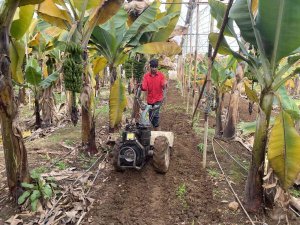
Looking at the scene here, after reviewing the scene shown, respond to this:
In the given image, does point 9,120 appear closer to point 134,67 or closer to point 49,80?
point 49,80

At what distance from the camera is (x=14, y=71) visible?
530 centimetres

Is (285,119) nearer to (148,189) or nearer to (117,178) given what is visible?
(148,189)

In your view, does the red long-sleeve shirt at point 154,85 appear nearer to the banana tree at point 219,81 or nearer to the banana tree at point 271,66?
the banana tree at point 219,81

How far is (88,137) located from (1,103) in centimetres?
297

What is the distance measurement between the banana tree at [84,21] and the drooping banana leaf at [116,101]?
4.31 ft

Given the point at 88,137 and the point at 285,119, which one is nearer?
the point at 285,119

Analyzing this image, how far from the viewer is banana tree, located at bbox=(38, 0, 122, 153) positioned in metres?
5.90

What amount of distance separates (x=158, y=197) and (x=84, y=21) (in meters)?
3.72

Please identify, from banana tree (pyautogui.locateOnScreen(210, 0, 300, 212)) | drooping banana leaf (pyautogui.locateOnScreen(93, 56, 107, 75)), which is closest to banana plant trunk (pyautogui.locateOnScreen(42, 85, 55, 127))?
drooping banana leaf (pyautogui.locateOnScreen(93, 56, 107, 75))

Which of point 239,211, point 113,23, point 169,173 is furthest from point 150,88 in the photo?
point 239,211

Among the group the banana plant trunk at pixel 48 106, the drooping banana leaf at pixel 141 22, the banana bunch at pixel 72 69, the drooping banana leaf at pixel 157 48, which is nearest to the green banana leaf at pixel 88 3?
the banana bunch at pixel 72 69

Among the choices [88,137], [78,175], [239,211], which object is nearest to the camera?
[239,211]

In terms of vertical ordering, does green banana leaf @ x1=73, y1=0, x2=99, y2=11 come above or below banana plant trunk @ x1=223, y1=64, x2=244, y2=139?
above

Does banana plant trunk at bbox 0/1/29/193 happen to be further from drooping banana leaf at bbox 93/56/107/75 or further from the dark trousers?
drooping banana leaf at bbox 93/56/107/75
